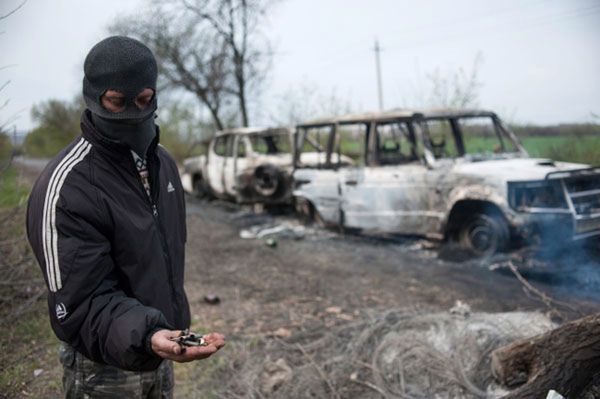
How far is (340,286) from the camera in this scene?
5.79 m

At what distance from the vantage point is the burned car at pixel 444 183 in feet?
18.8

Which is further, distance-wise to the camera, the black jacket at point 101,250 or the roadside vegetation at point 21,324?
the roadside vegetation at point 21,324

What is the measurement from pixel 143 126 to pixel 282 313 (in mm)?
3466

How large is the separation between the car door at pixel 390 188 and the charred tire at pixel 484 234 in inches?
18.6

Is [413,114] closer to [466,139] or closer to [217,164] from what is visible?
[466,139]

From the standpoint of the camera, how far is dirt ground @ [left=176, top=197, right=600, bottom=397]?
14.4 feet

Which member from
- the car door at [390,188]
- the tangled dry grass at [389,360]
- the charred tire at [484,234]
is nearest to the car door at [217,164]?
the car door at [390,188]

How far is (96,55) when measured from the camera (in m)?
1.69

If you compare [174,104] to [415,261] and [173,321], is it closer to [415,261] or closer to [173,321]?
[415,261]

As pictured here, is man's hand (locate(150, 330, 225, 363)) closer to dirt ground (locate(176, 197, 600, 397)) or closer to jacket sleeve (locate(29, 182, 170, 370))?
jacket sleeve (locate(29, 182, 170, 370))

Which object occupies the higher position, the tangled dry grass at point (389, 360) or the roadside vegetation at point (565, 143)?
the roadside vegetation at point (565, 143)

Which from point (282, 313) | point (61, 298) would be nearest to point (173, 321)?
point (61, 298)

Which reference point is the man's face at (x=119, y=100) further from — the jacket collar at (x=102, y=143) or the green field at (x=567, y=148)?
the green field at (x=567, y=148)

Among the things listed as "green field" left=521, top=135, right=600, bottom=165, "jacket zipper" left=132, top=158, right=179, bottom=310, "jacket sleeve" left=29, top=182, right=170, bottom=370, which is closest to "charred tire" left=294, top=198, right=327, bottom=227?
"green field" left=521, top=135, right=600, bottom=165
